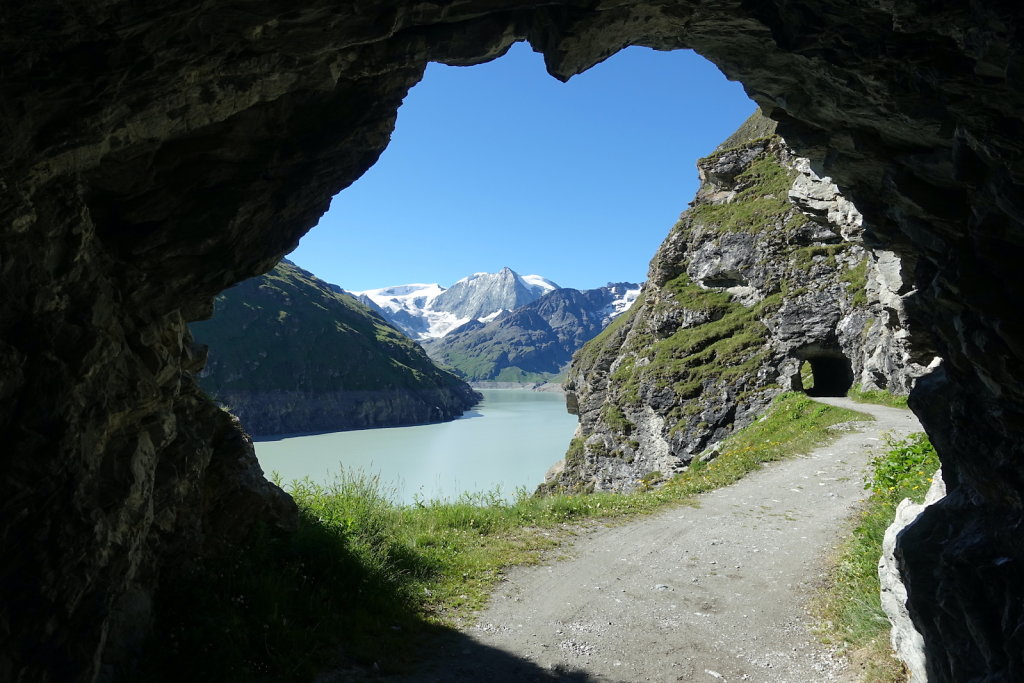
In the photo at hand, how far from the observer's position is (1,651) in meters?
4.61

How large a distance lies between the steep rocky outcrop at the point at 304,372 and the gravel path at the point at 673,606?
136068 millimetres

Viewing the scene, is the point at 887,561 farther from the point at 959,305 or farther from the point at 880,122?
the point at 880,122

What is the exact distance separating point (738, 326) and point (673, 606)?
3256cm

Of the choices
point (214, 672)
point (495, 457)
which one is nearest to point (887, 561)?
point (214, 672)

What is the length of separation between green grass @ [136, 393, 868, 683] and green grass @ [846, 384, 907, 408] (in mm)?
20161

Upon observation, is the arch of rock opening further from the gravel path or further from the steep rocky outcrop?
the steep rocky outcrop

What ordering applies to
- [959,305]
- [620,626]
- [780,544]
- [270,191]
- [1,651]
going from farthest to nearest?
[780,544], [620,626], [270,191], [959,305], [1,651]

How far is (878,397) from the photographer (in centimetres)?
2997

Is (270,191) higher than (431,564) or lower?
higher

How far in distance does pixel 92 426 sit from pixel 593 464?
1466 inches

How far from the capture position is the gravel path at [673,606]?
25.2 feet

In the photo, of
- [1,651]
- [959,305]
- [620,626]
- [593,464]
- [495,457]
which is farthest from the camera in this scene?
[495,457]

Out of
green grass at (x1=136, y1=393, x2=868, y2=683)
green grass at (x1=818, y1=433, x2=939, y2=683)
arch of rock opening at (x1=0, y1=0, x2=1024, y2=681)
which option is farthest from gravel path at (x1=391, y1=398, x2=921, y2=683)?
arch of rock opening at (x1=0, y1=0, x2=1024, y2=681)

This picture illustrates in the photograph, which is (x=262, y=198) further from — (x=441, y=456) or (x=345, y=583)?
(x=441, y=456)
